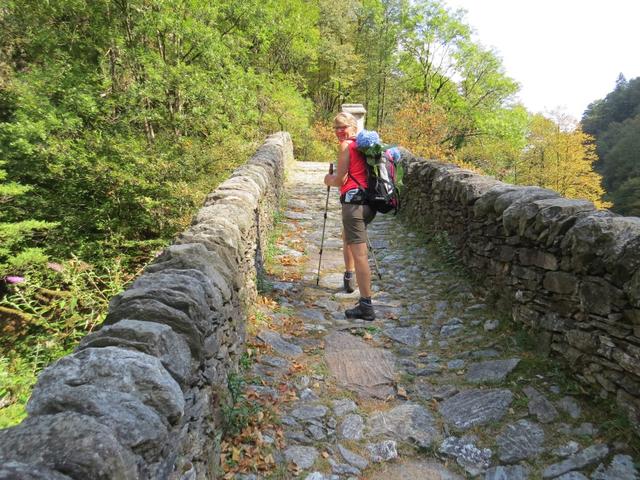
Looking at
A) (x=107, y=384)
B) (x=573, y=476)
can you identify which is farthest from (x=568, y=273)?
(x=107, y=384)

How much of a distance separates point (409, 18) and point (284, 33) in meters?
18.3

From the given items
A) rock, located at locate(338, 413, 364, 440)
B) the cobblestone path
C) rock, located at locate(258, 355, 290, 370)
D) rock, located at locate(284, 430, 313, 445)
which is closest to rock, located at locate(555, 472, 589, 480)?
the cobblestone path

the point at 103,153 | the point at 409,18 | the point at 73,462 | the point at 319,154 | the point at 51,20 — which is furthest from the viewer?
the point at 409,18

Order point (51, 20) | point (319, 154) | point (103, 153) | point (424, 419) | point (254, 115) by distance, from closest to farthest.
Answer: point (424, 419), point (103, 153), point (51, 20), point (254, 115), point (319, 154)

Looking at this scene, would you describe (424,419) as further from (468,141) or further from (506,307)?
(468,141)

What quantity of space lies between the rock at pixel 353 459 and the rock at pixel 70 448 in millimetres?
1871

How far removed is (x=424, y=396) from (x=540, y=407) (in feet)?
2.85

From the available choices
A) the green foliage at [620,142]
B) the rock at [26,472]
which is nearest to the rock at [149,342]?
the rock at [26,472]

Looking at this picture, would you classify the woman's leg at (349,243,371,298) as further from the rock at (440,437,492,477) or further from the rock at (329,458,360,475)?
the rock at (329,458,360,475)

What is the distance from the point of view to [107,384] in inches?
62.0

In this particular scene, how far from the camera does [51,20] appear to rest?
32.7 ft

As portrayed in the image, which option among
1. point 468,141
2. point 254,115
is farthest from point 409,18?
point 254,115

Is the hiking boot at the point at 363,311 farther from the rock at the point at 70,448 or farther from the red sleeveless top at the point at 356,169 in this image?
the rock at the point at 70,448

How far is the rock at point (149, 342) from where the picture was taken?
1.84 m
